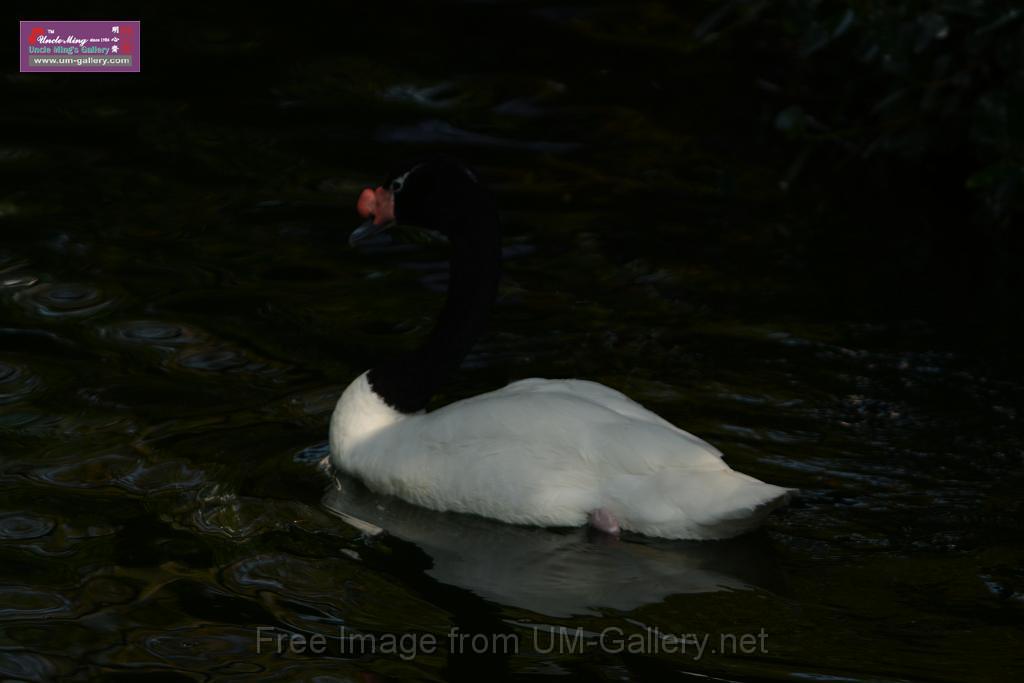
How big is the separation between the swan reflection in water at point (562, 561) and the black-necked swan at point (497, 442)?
49 millimetres

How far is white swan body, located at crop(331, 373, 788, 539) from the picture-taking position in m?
5.32

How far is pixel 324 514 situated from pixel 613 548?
0.98 m

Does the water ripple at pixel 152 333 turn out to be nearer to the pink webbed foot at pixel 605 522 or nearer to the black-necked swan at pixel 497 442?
the black-necked swan at pixel 497 442

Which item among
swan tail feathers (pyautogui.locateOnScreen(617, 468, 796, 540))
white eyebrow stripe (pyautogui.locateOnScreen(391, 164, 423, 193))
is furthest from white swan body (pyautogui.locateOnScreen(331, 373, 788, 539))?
white eyebrow stripe (pyautogui.locateOnScreen(391, 164, 423, 193))

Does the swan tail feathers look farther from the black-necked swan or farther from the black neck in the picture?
the black neck

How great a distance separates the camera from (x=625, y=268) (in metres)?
8.18

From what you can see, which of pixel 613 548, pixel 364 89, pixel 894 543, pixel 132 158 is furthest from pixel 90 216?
pixel 894 543

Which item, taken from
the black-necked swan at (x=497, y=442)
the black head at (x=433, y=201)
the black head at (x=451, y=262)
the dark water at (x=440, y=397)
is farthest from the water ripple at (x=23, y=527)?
the black head at (x=433, y=201)

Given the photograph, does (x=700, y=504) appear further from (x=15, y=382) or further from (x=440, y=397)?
(x=15, y=382)

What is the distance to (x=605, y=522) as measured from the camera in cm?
542

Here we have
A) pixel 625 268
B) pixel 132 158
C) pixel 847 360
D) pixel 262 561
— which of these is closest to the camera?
pixel 262 561

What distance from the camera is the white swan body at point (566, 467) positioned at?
5320mm

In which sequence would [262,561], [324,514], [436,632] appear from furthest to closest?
[324,514] < [262,561] < [436,632]

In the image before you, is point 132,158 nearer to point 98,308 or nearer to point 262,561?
point 98,308
